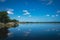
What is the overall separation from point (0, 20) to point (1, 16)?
288 cm

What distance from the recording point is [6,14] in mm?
83375

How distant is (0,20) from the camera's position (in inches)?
3177

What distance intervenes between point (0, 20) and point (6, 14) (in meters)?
5.93

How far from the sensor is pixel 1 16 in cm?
7975

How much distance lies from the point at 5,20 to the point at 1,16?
4.55 meters

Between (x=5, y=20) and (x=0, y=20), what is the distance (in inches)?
142

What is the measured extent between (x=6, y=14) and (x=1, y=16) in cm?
466

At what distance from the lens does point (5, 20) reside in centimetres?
8294
